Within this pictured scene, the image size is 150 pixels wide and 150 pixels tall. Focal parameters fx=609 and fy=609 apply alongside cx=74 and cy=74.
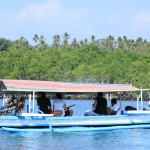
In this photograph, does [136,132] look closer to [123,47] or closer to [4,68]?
[4,68]

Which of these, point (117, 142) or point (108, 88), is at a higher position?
point (108, 88)

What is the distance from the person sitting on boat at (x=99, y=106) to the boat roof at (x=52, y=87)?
0.38 meters

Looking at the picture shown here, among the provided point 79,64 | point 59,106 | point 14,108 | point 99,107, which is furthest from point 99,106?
point 79,64

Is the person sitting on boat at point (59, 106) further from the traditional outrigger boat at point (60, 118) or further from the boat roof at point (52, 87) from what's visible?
the boat roof at point (52, 87)

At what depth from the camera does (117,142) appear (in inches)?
847

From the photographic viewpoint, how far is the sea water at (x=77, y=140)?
20062 mm

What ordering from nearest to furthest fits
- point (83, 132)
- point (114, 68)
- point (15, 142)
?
point (15, 142), point (83, 132), point (114, 68)

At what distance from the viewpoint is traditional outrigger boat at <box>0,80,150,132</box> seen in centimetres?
2228

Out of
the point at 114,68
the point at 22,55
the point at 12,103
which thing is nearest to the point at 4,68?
the point at 22,55

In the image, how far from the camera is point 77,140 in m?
21.5

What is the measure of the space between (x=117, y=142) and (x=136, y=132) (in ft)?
9.55

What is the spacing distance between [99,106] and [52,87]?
2374mm

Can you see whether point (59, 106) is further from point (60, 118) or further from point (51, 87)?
point (51, 87)

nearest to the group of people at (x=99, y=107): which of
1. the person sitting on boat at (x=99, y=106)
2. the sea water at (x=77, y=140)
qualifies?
the person sitting on boat at (x=99, y=106)
